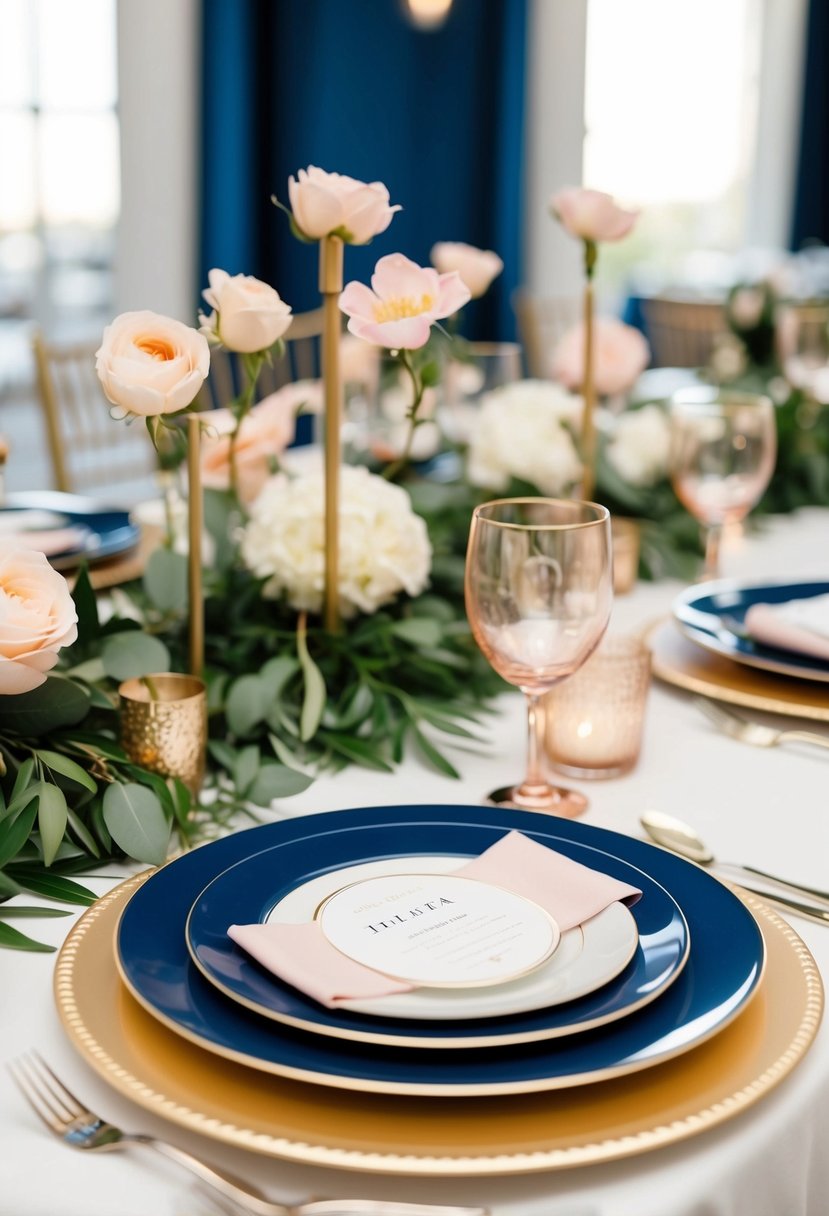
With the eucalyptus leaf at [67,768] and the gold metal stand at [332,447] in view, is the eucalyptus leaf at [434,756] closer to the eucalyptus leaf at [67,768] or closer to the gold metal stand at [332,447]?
the gold metal stand at [332,447]

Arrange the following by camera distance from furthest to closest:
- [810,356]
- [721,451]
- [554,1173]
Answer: [810,356] → [721,451] → [554,1173]

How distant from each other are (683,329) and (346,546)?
353cm

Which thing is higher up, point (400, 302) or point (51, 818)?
point (400, 302)

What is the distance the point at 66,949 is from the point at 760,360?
1943mm

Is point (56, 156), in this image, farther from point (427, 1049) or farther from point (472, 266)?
point (427, 1049)

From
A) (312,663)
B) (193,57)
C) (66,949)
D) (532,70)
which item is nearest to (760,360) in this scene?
(312,663)

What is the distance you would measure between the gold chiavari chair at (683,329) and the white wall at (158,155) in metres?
1.50

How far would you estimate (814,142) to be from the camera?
7273mm

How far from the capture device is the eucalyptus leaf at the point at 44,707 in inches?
33.4

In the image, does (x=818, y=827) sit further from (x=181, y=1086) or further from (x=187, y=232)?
(x=187, y=232)

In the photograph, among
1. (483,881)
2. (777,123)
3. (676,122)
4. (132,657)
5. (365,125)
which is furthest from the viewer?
(777,123)

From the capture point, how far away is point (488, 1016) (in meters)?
0.57

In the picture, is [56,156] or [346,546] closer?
[346,546]

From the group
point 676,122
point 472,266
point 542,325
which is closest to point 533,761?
point 472,266
